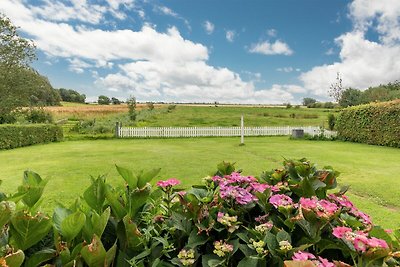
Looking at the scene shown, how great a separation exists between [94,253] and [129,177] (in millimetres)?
384

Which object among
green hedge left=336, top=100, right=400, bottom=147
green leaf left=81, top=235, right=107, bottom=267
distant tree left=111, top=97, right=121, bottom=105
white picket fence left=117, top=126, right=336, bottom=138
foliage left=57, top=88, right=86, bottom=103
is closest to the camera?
green leaf left=81, top=235, right=107, bottom=267

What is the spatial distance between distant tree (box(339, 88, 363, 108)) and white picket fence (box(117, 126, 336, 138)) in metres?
19.1

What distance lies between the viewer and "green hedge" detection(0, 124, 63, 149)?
1434 cm

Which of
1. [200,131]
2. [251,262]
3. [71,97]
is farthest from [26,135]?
[71,97]

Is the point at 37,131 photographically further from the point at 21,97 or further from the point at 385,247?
the point at 385,247

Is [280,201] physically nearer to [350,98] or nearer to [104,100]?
[350,98]

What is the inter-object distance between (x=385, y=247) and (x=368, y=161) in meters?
9.93

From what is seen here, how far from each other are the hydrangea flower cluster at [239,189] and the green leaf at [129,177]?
14.7 inches

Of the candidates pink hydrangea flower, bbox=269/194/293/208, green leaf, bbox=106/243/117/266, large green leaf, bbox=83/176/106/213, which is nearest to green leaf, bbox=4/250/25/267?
green leaf, bbox=106/243/117/266

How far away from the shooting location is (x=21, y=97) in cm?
2641

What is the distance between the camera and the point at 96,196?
1243 mm

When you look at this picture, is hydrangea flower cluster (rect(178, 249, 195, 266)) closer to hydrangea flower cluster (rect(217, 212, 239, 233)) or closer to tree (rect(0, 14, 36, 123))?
hydrangea flower cluster (rect(217, 212, 239, 233))

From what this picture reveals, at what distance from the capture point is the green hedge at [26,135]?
14336 mm

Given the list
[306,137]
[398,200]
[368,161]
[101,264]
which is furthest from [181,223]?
[306,137]
